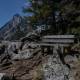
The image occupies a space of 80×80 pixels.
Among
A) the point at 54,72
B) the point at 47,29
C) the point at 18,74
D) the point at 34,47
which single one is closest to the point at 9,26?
the point at 47,29

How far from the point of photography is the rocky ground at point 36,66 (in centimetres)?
509

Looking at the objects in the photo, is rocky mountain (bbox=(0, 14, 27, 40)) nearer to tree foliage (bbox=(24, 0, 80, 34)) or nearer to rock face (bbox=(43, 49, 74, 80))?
tree foliage (bbox=(24, 0, 80, 34))

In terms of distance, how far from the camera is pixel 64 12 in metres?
15.0

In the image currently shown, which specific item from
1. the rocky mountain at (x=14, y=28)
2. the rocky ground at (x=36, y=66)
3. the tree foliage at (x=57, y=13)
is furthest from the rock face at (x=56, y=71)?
the rocky mountain at (x=14, y=28)

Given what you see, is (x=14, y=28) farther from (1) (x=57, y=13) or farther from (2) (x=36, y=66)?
(2) (x=36, y=66)

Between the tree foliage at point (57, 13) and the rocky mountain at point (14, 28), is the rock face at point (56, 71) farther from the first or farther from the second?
the rocky mountain at point (14, 28)

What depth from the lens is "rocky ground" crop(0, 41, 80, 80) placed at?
509cm

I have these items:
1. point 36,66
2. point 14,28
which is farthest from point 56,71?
point 14,28

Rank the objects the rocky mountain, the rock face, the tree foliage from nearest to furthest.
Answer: the rock face
the tree foliage
the rocky mountain

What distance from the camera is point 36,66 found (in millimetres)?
9695

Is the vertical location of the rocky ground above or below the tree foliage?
below

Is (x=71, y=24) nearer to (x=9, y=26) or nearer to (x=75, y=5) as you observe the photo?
(x=75, y=5)

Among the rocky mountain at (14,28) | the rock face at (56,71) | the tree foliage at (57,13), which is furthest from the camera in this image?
the rocky mountain at (14,28)

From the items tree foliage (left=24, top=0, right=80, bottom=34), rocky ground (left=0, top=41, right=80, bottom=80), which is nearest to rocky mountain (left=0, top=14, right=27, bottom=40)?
tree foliage (left=24, top=0, right=80, bottom=34)
